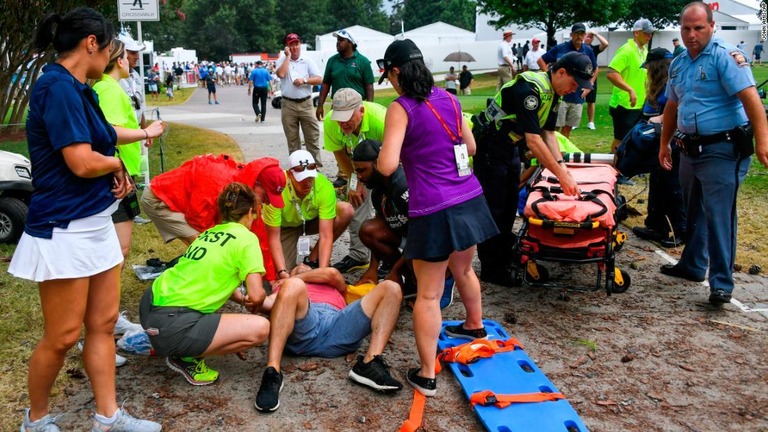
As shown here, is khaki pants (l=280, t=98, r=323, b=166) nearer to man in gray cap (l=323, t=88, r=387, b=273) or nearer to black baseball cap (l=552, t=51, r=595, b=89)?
man in gray cap (l=323, t=88, r=387, b=273)

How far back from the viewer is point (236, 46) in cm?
8588

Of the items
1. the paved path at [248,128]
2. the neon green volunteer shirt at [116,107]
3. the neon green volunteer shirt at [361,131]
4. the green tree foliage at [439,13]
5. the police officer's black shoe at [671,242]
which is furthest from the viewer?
the green tree foliage at [439,13]

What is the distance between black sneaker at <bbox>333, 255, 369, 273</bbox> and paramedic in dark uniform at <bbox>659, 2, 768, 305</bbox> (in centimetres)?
273

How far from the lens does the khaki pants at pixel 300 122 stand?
962 centimetres

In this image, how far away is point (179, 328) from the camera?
370cm

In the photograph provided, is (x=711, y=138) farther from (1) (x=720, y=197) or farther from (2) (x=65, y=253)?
(2) (x=65, y=253)

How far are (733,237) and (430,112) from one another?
2.88 meters

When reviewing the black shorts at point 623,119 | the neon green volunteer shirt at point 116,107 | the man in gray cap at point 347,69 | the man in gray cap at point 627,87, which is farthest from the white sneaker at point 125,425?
the black shorts at point 623,119

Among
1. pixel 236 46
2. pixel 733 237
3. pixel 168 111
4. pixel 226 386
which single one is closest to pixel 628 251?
pixel 733 237

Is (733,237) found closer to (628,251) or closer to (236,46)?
(628,251)

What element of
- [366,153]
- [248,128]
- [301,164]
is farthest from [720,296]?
[248,128]

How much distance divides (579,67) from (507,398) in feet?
7.61

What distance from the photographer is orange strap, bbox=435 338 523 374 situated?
4.06 m

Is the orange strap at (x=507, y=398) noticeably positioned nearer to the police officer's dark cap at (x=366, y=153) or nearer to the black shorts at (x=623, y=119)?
the police officer's dark cap at (x=366, y=153)
